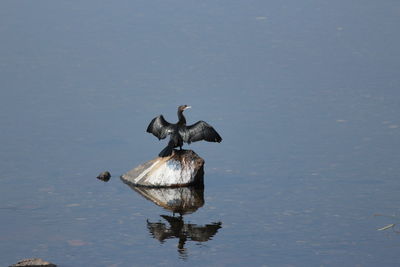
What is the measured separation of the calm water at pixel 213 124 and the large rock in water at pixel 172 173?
1.05 ft

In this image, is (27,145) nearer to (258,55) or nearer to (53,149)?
(53,149)

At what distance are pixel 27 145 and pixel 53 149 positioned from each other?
0.59 m

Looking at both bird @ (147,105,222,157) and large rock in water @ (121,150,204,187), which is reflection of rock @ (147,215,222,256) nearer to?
large rock in water @ (121,150,204,187)

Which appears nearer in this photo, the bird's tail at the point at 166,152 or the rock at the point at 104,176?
the bird's tail at the point at 166,152

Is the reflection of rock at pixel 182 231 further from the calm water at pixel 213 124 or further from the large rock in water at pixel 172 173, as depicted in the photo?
the large rock in water at pixel 172 173

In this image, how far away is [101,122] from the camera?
73.2 feet

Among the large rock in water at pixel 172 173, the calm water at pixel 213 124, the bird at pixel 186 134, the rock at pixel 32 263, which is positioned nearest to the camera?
the rock at pixel 32 263

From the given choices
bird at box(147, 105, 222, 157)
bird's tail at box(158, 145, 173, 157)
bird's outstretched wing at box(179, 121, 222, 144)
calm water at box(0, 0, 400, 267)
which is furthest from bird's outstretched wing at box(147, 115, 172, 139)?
calm water at box(0, 0, 400, 267)

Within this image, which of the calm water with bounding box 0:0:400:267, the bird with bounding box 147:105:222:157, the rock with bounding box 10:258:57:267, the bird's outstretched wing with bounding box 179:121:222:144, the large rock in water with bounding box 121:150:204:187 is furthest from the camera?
the bird's outstretched wing with bounding box 179:121:222:144

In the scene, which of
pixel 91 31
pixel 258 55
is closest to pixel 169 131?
pixel 258 55

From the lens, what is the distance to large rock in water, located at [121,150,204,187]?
19.1 metres

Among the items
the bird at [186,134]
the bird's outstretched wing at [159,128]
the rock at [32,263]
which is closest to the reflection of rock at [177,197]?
the bird at [186,134]

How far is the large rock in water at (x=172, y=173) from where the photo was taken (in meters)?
19.1

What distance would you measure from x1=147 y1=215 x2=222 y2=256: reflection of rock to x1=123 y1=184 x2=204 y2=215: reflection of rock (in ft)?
2.38
